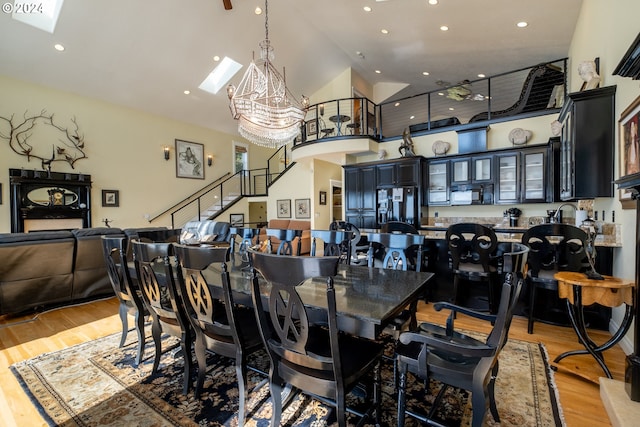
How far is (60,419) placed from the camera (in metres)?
1.82

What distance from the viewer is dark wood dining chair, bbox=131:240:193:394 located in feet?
6.49

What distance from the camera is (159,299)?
217cm

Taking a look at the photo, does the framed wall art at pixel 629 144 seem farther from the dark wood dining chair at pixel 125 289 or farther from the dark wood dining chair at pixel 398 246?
the dark wood dining chair at pixel 125 289

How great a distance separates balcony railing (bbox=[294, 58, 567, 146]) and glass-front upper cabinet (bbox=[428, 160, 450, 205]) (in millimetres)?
825

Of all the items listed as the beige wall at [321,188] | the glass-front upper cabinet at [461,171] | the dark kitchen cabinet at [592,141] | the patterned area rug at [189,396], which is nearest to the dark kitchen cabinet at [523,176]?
the glass-front upper cabinet at [461,171]

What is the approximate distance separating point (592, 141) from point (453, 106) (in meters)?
7.30

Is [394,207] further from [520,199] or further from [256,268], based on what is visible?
[256,268]

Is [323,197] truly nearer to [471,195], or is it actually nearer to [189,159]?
[471,195]

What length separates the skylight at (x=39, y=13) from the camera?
4.93 m

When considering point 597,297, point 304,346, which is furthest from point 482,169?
point 304,346

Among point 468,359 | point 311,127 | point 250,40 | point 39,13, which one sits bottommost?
point 468,359

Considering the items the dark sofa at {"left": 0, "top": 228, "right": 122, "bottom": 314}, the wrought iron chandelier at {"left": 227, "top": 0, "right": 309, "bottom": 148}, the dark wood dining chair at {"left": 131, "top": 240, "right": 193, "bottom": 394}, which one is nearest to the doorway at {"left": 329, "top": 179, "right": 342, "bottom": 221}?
the wrought iron chandelier at {"left": 227, "top": 0, "right": 309, "bottom": 148}

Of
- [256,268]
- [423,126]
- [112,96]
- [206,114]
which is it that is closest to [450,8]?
[423,126]

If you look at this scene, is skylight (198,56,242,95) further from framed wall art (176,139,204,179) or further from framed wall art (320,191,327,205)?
framed wall art (320,191,327,205)
